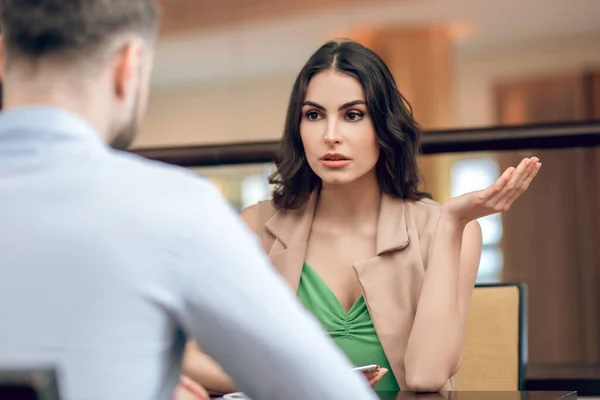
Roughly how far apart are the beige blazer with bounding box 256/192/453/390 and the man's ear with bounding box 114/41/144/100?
3.60 feet

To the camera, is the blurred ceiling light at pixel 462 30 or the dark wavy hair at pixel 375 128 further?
the blurred ceiling light at pixel 462 30

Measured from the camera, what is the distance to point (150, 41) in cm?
91

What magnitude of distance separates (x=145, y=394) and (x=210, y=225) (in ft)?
0.50

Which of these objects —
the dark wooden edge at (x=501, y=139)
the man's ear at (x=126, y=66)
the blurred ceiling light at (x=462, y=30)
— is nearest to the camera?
the man's ear at (x=126, y=66)

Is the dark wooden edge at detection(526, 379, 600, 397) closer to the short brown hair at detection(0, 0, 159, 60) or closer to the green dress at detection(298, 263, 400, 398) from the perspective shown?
the green dress at detection(298, 263, 400, 398)

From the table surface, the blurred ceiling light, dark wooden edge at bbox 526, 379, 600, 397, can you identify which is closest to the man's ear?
the table surface

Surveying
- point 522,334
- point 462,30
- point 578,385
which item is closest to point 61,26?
point 522,334

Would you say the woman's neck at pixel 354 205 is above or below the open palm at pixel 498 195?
below

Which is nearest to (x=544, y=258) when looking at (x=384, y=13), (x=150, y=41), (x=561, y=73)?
(x=561, y=73)

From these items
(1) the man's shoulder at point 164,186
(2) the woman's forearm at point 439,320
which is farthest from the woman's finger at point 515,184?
(1) the man's shoulder at point 164,186

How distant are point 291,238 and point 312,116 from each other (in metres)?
0.26

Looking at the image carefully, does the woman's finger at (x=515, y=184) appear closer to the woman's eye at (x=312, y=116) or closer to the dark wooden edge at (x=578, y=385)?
the woman's eye at (x=312, y=116)

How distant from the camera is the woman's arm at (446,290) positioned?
1751mm

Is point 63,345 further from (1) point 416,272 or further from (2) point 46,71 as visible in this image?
(1) point 416,272
